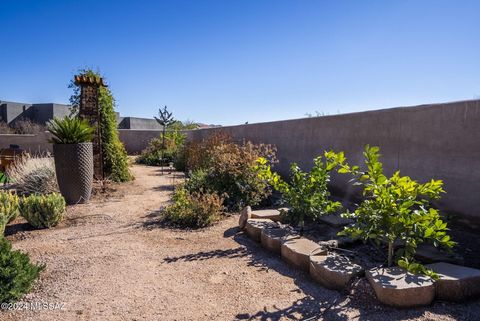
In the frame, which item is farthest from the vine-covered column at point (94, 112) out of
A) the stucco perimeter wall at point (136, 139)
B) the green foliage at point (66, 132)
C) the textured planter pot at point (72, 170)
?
the stucco perimeter wall at point (136, 139)

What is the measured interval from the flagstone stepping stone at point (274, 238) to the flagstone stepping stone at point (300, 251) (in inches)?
4.4

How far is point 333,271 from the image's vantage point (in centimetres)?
271

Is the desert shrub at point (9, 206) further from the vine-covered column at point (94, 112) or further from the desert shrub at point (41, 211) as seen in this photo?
the vine-covered column at point (94, 112)

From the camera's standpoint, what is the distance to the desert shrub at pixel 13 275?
2465 mm

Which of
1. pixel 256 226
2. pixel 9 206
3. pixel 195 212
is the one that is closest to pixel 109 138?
pixel 9 206

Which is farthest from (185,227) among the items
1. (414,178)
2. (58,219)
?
(414,178)

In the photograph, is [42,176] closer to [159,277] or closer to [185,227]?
[185,227]

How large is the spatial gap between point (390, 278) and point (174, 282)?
175cm

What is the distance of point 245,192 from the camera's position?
Answer: 5.39 meters

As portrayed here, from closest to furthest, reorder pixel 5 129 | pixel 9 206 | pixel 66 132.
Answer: pixel 9 206
pixel 66 132
pixel 5 129

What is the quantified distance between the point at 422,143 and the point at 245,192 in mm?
2647

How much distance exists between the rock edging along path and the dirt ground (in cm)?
7

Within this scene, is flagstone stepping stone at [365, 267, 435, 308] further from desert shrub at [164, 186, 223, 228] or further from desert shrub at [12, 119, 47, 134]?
desert shrub at [12, 119, 47, 134]

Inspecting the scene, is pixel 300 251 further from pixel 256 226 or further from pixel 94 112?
pixel 94 112
